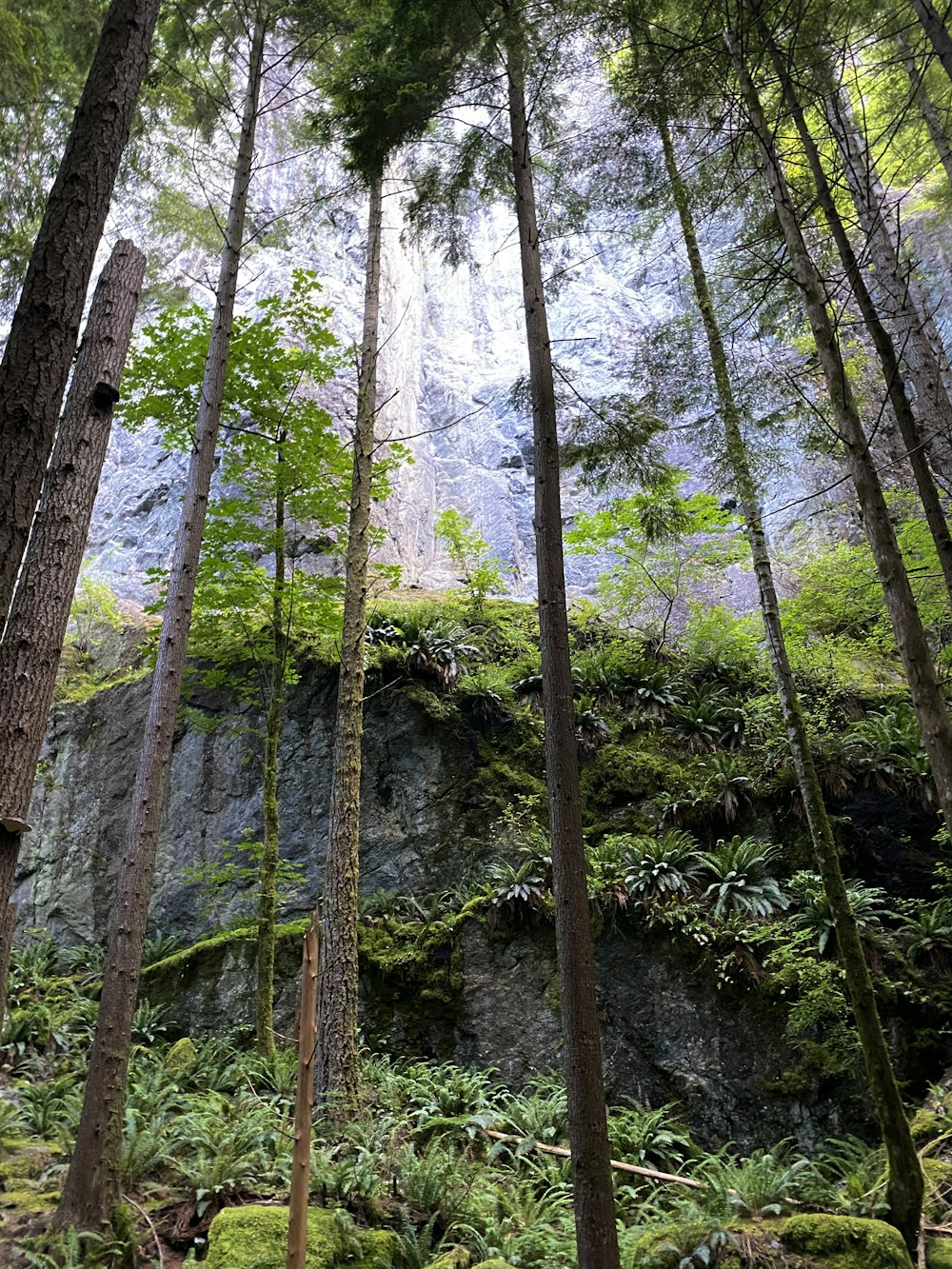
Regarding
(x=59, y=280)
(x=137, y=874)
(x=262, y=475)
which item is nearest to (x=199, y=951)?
(x=137, y=874)

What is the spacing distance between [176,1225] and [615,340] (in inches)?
1119

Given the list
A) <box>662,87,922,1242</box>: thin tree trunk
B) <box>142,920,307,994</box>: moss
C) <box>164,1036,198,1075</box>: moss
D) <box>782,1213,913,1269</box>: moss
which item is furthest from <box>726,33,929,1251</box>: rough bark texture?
<box>142,920,307,994</box>: moss

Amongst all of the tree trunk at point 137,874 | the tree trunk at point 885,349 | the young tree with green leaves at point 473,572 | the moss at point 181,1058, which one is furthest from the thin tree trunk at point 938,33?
the moss at point 181,1058

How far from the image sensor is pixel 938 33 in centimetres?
452

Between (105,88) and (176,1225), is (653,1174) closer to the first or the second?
(176,1225)

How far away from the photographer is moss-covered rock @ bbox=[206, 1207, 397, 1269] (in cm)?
429

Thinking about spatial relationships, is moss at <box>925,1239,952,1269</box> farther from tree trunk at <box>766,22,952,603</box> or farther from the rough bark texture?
tree trunk at <box>766,22,952,603</box>

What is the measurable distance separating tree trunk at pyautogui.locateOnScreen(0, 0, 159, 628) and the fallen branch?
19.5 ft

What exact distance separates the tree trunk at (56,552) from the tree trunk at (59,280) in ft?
2.57

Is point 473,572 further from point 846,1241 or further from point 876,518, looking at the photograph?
point 846,1241

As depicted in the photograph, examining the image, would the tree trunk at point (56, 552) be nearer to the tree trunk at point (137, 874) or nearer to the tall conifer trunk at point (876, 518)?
the tree trunk at point (137, 874)

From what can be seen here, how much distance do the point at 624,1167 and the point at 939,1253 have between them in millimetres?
2555

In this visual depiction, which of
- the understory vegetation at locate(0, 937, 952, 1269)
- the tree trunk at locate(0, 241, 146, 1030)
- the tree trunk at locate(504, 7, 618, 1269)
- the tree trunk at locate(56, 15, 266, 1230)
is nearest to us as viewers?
the tree trunk at locate(0, 241, 146, 1030)

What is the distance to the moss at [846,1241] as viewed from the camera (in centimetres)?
418
